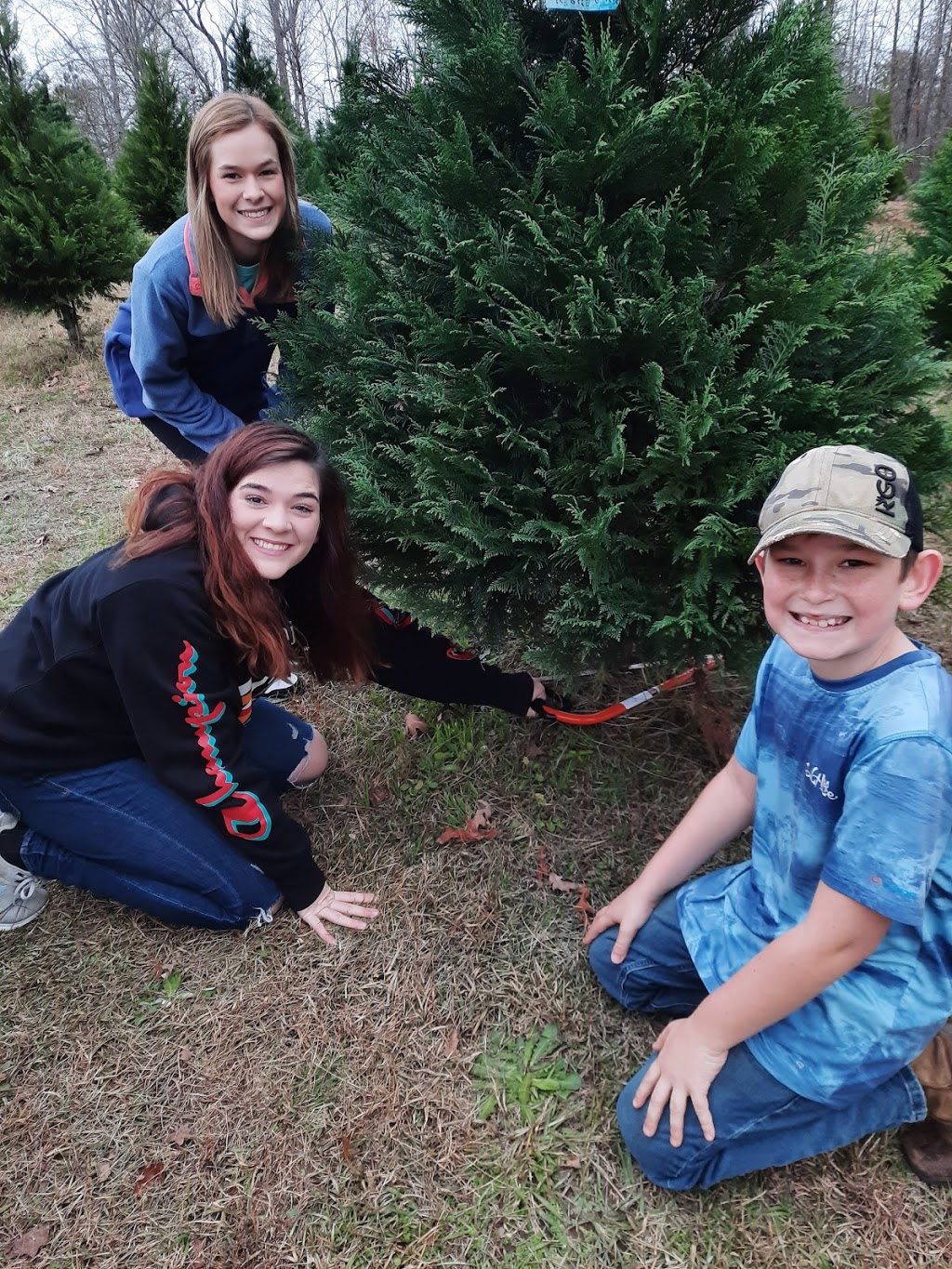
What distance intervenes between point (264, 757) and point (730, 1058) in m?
1.86

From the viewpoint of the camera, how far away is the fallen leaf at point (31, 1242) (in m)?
1.89

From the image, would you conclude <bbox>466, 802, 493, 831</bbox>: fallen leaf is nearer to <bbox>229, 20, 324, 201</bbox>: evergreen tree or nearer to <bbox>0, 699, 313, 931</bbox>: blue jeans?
<bbox>0, 699, 313, 931</bbox>: blue jeans

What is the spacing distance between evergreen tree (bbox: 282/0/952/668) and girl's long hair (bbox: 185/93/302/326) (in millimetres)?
632

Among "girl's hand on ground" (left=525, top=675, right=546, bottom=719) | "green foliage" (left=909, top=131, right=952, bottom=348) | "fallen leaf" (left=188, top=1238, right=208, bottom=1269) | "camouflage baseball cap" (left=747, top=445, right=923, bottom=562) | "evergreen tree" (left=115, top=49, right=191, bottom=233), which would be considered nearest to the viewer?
"camouflage baseball cap" (left=747, top=445, right=923, bottom=562)

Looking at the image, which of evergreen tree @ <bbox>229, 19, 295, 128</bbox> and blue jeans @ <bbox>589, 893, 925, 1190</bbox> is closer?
blue jeans @ <bbox>589, 893, 925, 1190</bbox>

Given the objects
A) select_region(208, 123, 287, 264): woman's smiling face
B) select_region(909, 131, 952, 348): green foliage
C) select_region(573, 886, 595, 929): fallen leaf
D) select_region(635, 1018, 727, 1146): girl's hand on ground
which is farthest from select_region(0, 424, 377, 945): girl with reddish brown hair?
select_region(909, 131, 952, 348): green foliage

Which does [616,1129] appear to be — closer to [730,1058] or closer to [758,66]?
[730,1058]

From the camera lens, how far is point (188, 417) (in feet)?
9.86

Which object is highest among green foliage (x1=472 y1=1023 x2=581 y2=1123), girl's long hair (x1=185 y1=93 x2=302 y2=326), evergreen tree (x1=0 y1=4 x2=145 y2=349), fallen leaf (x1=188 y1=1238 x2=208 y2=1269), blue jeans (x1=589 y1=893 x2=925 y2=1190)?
evergreen tree (x1=0 y1=4 x2=145 y2=349)

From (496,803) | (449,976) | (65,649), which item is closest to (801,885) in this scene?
(449,976)

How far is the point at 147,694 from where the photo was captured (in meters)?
2.15

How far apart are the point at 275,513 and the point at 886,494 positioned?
1.47m

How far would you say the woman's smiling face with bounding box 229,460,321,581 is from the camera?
2.13 meters

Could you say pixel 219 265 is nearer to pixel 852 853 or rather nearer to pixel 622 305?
pixel 622 305
